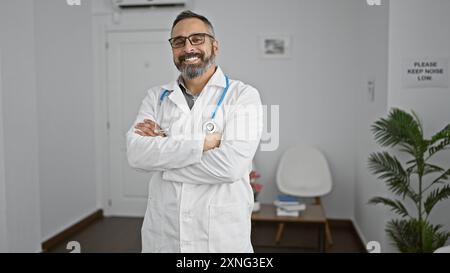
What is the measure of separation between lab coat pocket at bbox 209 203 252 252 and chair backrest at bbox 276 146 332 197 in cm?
183

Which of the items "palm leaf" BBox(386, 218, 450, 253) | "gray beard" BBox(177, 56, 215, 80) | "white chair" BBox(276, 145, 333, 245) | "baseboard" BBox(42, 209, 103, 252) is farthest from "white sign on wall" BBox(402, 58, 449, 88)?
"baseboard" BBox(42, 209, 103, 252)

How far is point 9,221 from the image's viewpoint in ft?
6.36

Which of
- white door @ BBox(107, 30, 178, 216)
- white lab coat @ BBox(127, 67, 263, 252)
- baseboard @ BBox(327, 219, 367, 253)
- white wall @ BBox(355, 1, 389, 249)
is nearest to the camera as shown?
white lab coat @ BBox(127, 67, 263, 252)

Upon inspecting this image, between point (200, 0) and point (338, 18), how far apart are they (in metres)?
1.02

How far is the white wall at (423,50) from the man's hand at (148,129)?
1301 mm

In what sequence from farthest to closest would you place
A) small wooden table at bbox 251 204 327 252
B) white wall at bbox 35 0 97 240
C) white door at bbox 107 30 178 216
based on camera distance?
Result: 1. white door at bbox 107 30 178 216
2. white wall at bbox 35 0 97 240
3. small wooden table at bbox 251 204 327 252

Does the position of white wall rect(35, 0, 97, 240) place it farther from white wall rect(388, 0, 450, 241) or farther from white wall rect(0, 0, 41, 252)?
white wall rect(388, 0, 450, 241)

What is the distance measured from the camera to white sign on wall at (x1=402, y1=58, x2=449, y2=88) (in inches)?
72.2

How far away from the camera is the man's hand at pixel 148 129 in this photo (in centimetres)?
126

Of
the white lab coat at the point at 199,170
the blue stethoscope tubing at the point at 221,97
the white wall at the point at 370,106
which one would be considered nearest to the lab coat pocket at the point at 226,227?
the white lab coat at the point at 199,170

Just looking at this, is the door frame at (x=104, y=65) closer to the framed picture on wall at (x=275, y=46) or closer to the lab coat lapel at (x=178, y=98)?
the framed picture on wall at (x=275, y=46)

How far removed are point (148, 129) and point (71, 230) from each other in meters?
1.87

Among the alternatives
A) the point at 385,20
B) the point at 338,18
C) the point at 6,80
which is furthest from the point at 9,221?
the point at 338,18

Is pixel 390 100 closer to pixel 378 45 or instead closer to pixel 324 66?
pixel 378 45
